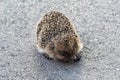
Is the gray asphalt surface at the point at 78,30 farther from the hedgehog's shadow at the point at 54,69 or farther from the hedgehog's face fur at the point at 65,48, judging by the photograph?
the hedgehog's face fur at the point at 65,48

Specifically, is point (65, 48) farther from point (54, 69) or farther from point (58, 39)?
point (54, 69)

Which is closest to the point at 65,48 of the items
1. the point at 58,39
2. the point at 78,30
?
the point at 58,39

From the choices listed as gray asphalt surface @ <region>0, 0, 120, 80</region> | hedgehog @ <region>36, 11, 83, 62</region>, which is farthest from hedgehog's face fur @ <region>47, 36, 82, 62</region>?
gray asphalt surface @ <region>0, 0, 120, 80</region>

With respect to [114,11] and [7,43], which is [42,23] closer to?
[7,43]

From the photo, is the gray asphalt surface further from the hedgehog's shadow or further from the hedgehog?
the hedgehog

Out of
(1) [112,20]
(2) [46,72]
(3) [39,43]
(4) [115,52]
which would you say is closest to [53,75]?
(2) [46,72]

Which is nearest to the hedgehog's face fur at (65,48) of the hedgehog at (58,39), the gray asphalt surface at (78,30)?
the hedgehog at (58,39)
